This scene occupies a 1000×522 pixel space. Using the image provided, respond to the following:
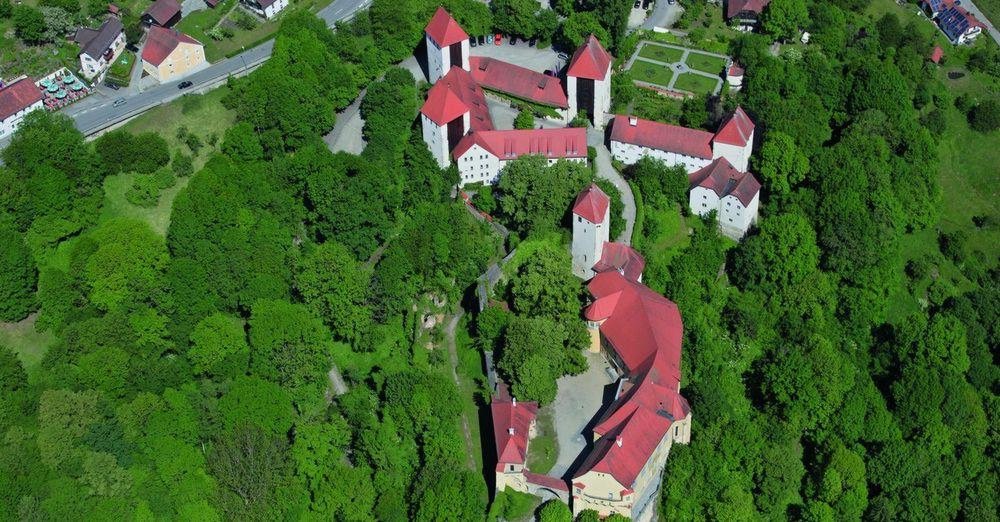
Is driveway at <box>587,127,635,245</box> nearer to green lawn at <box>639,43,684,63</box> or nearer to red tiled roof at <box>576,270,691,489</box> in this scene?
red tiled roof at <box>576,270,691,489</box>

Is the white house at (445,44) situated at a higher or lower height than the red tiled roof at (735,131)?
higher

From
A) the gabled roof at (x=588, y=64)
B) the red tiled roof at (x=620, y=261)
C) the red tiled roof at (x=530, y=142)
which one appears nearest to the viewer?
the red tiled roof at (x=620, y=261)

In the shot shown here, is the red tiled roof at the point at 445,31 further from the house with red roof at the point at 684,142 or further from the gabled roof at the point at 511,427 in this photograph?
the gabled roof at the point at 511,427

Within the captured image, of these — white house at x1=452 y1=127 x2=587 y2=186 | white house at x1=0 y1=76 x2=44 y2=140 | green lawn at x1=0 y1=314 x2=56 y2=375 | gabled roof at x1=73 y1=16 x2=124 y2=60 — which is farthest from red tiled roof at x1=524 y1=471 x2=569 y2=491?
gabled roof at x1=73 y1=16 x2=124 y2=60

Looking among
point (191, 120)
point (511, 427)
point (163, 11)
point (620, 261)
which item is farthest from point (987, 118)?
point (163, 11)

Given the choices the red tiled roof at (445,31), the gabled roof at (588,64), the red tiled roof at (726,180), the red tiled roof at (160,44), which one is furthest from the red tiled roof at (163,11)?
the red tiled roof at (726,180)
